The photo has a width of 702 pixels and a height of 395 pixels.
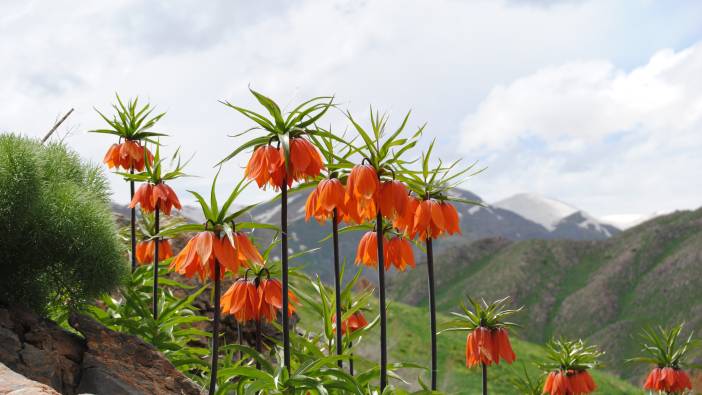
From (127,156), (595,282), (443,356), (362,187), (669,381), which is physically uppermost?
(595,282)

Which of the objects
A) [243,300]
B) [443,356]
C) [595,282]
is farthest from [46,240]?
[595,282]

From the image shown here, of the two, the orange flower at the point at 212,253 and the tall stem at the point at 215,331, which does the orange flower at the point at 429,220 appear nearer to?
the orange flower at the point at 212,253

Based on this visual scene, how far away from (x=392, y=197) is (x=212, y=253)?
1.39 metres

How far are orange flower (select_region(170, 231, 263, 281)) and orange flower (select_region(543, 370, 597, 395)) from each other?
450 centimetres

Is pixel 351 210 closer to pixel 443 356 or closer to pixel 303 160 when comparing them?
pixel 303 160

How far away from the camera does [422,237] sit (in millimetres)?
5734

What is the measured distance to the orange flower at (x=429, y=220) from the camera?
5.66 metres

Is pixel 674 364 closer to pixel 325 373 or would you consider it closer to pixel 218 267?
pixel 325 373

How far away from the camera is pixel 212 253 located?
454cm

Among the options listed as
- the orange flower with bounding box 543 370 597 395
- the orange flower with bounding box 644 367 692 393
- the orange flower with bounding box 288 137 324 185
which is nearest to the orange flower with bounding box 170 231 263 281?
the orange flower with bounding box 288 137 324 185

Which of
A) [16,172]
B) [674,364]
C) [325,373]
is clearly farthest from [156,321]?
[674,364]

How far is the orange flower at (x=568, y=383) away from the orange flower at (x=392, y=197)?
3860 mm

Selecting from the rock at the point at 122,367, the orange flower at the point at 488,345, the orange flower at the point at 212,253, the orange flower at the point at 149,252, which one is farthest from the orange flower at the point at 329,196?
the orange flower at the point at 149,252

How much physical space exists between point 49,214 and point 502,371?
59.3 feet
